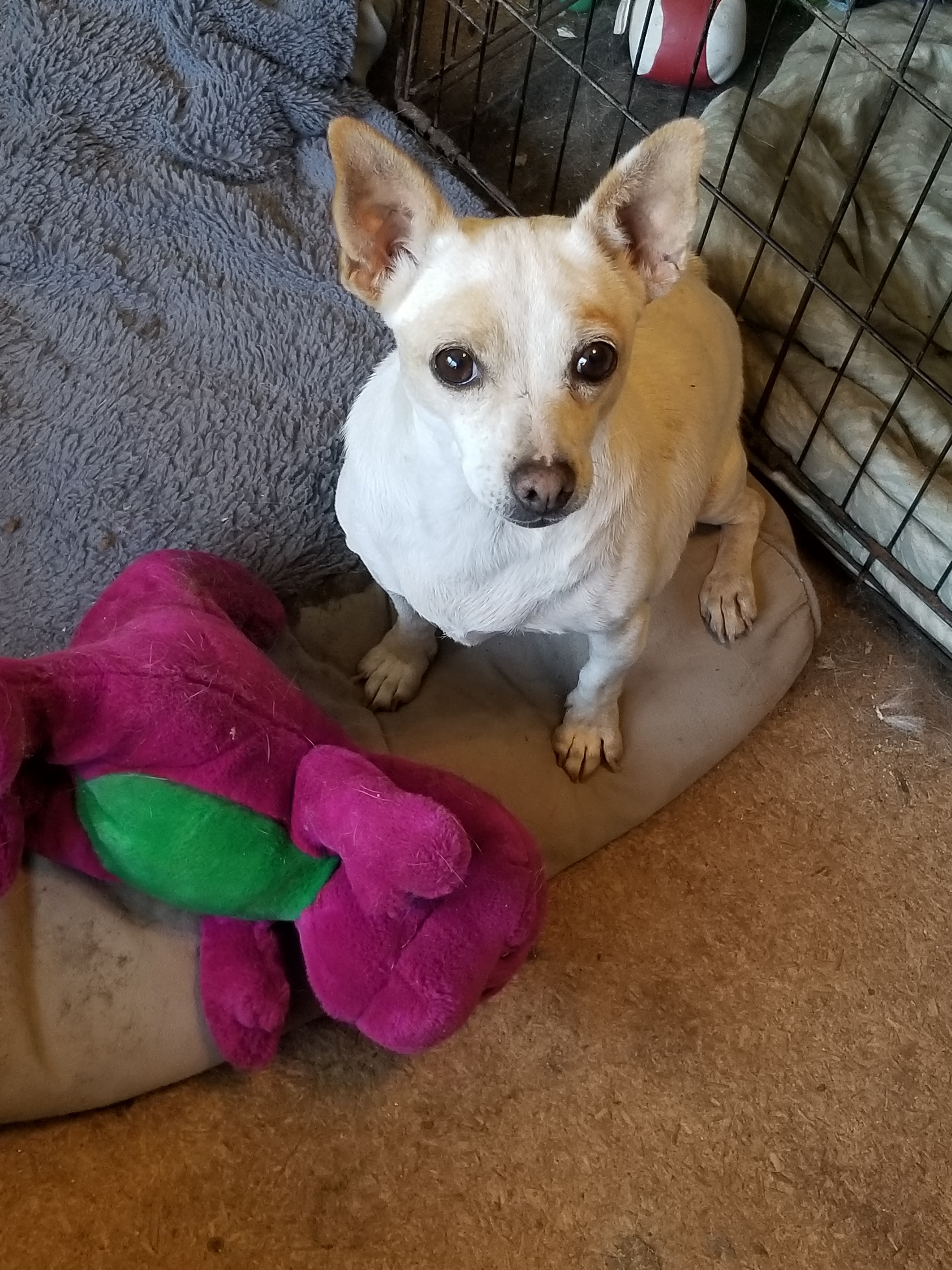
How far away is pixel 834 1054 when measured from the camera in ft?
5.97

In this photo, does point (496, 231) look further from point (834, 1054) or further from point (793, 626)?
point (834, 1054)

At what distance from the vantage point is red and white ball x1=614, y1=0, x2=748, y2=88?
262 centimetres

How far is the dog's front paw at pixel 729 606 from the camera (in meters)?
2.04

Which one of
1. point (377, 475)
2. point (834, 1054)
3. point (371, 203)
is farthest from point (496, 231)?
point (834, 1054)

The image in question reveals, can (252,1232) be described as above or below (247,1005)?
below

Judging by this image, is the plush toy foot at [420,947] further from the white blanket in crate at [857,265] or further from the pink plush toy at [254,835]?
the white blanket in crate at [857,265]

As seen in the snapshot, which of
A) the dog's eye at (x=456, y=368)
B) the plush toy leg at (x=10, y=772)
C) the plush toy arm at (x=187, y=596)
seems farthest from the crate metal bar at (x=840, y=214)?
the plush toy leg at (x=10, y=772)

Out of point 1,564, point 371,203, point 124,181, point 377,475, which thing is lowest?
point 1,564

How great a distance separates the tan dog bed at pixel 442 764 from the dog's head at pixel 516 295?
677 mm

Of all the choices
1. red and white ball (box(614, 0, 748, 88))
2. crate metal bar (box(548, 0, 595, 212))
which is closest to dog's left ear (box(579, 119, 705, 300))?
crate metal bar (box(548, 0, 595, 212))

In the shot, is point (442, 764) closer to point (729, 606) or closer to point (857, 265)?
point (729, 606)

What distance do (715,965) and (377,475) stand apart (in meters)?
1.00

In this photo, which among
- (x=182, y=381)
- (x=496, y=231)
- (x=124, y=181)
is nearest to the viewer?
(x=496, y=231)

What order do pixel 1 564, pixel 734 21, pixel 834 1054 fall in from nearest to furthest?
1. pixel 834 1054
2. pixel 1 564
3. pixel 734 21
